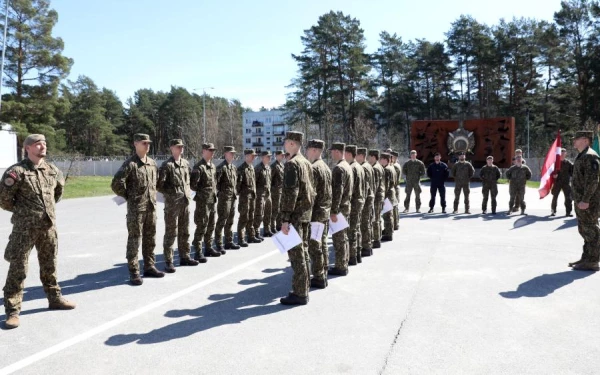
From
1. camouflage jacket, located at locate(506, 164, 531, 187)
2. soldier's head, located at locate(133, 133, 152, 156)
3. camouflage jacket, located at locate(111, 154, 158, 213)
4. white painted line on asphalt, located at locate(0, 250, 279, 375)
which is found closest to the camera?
white painted line on asphalt, located at locate(0, 250, 279, 375)

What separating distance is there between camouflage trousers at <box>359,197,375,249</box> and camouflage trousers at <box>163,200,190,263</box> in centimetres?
303

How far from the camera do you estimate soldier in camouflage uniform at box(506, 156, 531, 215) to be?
14859 millimetres

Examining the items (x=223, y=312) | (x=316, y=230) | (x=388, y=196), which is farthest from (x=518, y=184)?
(x=223, y=312)

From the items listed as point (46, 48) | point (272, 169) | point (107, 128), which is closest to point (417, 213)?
point (272, 169)

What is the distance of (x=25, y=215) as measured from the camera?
4977 millimetres

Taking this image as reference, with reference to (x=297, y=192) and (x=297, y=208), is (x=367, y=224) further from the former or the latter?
(x=297, y=192)

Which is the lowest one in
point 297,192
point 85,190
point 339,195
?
point 85,190

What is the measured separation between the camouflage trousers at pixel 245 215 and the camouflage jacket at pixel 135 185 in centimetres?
322

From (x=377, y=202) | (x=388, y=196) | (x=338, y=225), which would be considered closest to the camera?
(x=338, y=225)

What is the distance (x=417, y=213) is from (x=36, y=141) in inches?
497

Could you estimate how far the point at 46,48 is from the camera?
42312 millimetres

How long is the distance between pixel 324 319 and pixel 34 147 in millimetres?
3501

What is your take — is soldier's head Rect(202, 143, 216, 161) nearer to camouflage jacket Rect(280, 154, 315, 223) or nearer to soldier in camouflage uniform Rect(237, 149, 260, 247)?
soldier in camouflage uniform Rect(237, 149, 260, 247)

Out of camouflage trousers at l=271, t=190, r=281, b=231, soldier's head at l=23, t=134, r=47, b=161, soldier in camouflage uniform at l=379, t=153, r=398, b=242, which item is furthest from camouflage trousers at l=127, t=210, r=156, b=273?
soldier in camouflage uniform at l=379, t=153, r=398, b=242
